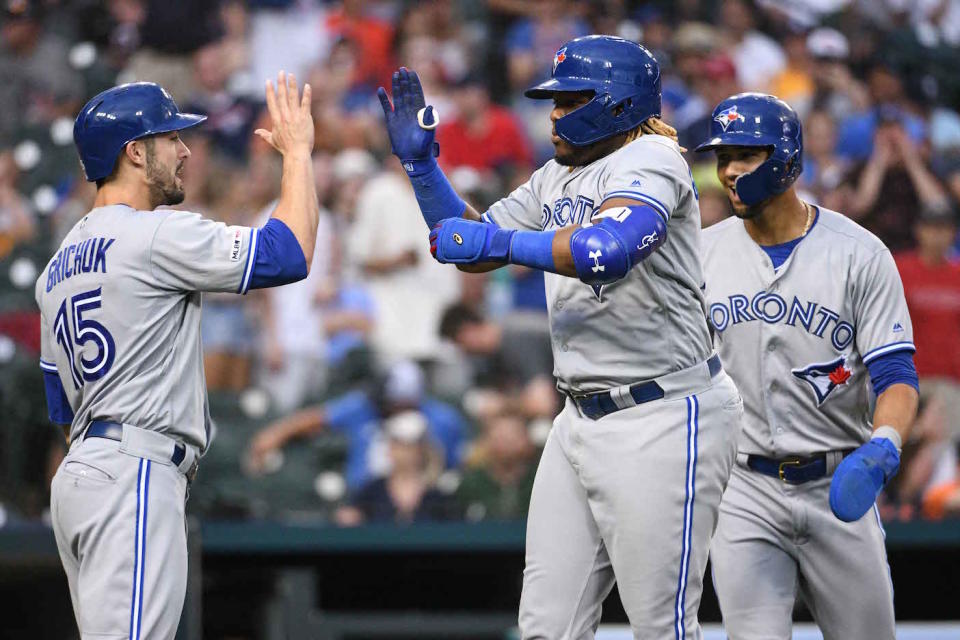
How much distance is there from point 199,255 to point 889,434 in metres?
1.98

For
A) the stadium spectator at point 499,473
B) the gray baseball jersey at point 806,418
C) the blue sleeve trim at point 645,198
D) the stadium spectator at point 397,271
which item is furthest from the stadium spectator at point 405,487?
the blue sleeve trim at point 645,198

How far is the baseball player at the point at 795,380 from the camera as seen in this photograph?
3.79 meters

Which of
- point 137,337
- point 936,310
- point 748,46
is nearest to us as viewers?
point 137,337

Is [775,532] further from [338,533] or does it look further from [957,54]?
[957,54]

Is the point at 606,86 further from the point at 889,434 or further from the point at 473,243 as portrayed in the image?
the point at 889,434

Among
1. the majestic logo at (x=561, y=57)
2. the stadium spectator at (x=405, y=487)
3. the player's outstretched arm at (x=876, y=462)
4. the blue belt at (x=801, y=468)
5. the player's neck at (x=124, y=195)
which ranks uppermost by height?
the majestic logo at (x=561, y=57)

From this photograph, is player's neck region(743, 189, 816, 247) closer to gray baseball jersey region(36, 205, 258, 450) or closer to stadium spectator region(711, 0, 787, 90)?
gray baseball jersey region(36, 205, 258, 450)

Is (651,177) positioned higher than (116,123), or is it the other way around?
(116,123)

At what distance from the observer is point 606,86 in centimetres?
341

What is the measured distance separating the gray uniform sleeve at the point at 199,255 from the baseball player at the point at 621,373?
556 millimetres

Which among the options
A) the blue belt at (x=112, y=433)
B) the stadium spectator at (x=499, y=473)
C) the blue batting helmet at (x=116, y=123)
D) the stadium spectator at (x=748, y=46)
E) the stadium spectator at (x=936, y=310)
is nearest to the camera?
the blue belt at (x=112, y=433)

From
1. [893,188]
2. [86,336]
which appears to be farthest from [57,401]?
[893,188]

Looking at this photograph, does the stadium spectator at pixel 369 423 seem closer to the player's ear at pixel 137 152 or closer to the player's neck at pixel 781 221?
the player's neck at pixel 781 221

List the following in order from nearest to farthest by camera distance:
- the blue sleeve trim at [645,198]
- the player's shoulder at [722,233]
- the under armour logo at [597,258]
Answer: the under armour logo at [597,258]
the blue sleeve trim at [645,198]
the player's shoulder at [722,233]
